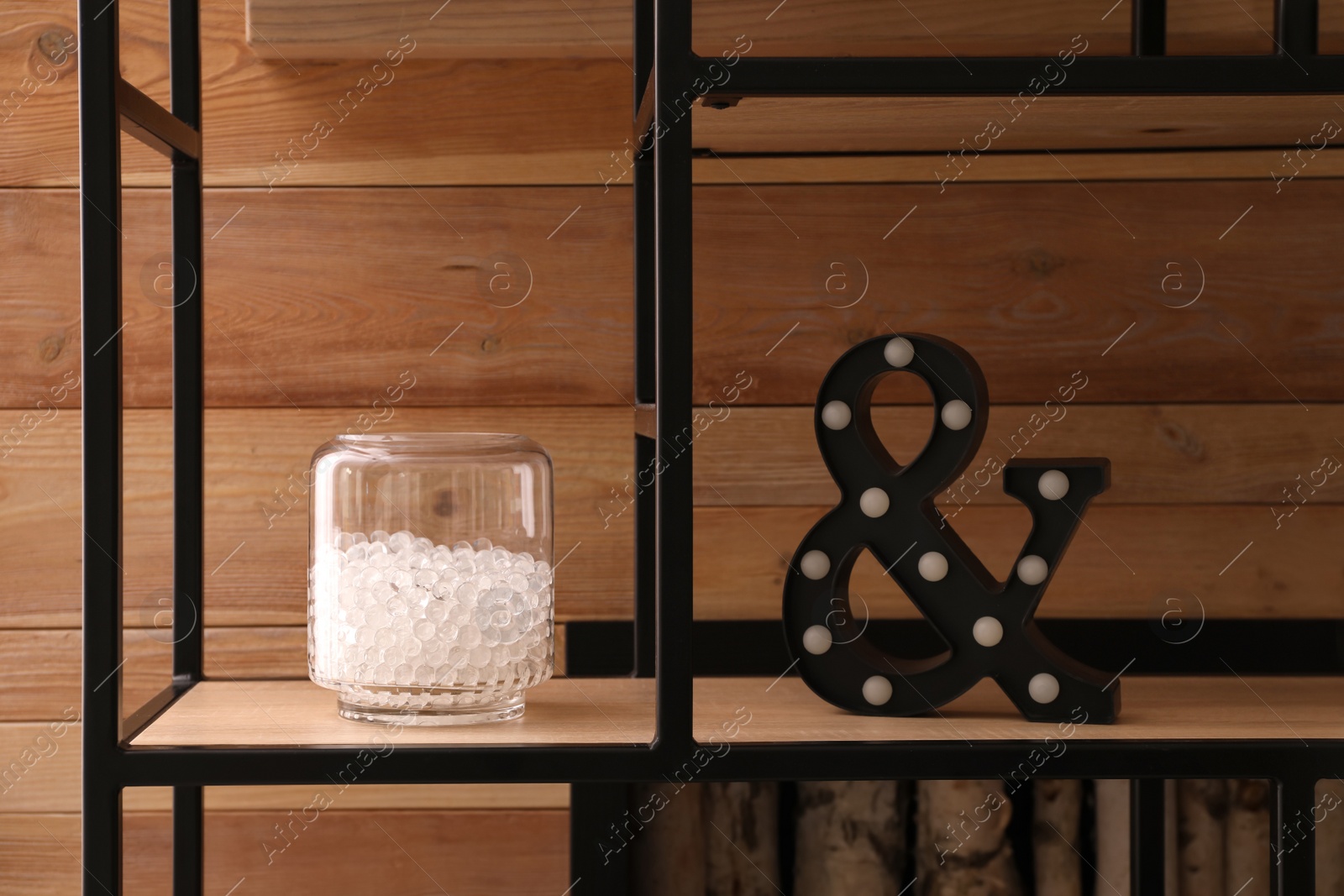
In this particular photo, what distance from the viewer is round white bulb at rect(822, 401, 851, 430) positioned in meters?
0.87

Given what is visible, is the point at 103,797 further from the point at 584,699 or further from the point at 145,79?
→ the point at 145,79

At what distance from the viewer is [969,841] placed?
111 cm

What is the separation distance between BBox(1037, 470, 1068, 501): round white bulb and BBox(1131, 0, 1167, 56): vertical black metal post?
33 centimetres

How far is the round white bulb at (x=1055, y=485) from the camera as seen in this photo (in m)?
0.85

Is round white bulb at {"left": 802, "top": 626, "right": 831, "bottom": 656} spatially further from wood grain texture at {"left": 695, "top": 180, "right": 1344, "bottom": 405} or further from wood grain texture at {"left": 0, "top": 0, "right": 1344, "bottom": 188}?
wood grain texture at {"left": 0, "top": 0, "right": 1344, "bottom": 188}

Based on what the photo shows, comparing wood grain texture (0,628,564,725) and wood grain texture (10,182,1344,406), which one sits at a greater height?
wood grain texture (10,182,1344,406)

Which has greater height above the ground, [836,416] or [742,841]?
[836,416]

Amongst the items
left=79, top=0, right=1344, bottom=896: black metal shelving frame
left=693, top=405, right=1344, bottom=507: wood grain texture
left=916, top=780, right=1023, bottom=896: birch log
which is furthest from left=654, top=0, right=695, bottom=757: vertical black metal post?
left=916, top=780, right=1023, bottom=896: birch log

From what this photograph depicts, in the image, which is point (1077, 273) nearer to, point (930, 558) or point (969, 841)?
point (930, 558)

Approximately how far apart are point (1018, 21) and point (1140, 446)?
1.44ft

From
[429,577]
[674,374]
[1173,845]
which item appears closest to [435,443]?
[429,577]

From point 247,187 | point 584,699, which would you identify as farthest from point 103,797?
point 247,187

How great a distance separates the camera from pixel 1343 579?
3.58 feet

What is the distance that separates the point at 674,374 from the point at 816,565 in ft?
0.70
